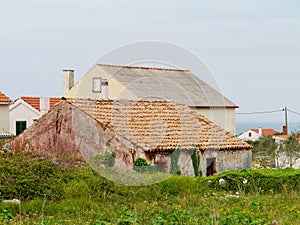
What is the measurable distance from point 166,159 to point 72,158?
17.9 feet

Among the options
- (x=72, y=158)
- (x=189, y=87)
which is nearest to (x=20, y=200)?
(x=72, y=158)

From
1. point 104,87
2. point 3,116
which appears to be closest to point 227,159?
point 104,87

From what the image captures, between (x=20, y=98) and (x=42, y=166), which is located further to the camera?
(x=20, y=98)

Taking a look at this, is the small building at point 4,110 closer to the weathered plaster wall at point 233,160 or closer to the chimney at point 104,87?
the chimney at point 104,87

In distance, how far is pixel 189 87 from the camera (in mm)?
39500

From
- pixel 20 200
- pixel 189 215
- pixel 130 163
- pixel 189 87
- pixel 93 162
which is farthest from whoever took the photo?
pixel 189 87

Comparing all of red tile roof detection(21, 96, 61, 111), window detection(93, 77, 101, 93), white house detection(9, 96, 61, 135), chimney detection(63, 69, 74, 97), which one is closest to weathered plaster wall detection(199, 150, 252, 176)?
window detection(93, 77, 101, 93)

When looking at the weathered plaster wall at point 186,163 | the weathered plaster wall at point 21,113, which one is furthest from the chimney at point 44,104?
the weathered plaster wall at point 186,163

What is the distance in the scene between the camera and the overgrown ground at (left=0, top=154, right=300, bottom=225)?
36.6 feet

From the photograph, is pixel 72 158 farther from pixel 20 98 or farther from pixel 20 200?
pixel 20 98

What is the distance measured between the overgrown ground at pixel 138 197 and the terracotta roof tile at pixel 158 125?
5609 millimetres

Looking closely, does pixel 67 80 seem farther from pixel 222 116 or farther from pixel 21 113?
pixel 222 116

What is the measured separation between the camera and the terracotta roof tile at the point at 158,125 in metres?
22.7

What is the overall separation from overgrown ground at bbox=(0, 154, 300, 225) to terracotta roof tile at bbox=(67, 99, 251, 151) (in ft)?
18.4
